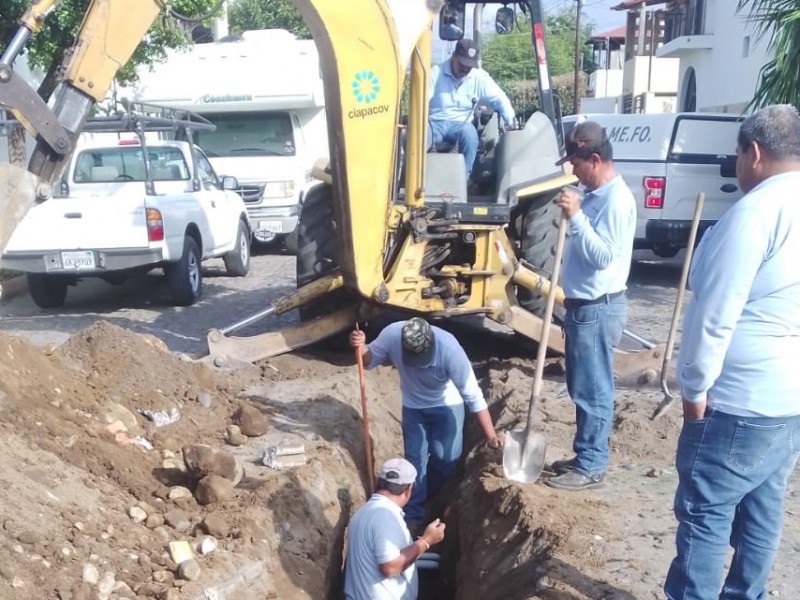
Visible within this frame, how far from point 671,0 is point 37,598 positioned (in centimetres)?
3483

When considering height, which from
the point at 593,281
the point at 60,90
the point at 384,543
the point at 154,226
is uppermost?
the point at 60,90

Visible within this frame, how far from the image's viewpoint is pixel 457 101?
8.04 meters

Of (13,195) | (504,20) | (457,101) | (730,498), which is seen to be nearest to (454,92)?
(457,101)

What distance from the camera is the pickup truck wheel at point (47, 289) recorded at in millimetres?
11102

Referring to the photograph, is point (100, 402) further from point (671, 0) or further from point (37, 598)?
point (671, 0)

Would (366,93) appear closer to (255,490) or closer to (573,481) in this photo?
(255,490)

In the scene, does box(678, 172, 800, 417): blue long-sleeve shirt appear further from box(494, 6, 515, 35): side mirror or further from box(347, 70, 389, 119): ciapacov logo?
box(494, 6, 515, 35): side mirror

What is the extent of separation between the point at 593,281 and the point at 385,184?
2170 mm

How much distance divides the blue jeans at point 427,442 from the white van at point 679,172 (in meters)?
7.35

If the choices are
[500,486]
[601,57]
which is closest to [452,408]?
[500,486]

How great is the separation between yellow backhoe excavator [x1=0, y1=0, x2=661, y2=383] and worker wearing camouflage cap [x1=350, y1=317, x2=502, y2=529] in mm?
825

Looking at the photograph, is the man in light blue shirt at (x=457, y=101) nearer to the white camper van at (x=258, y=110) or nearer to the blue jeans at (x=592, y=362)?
the blue jeans at (x=592, y=362)

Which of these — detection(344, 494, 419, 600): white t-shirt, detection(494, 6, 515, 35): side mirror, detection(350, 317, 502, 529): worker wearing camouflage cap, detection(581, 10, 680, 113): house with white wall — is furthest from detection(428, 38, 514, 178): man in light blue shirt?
detection(581, 10, 680, 113): house with white wall

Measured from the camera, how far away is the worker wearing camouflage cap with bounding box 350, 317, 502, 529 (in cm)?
634
